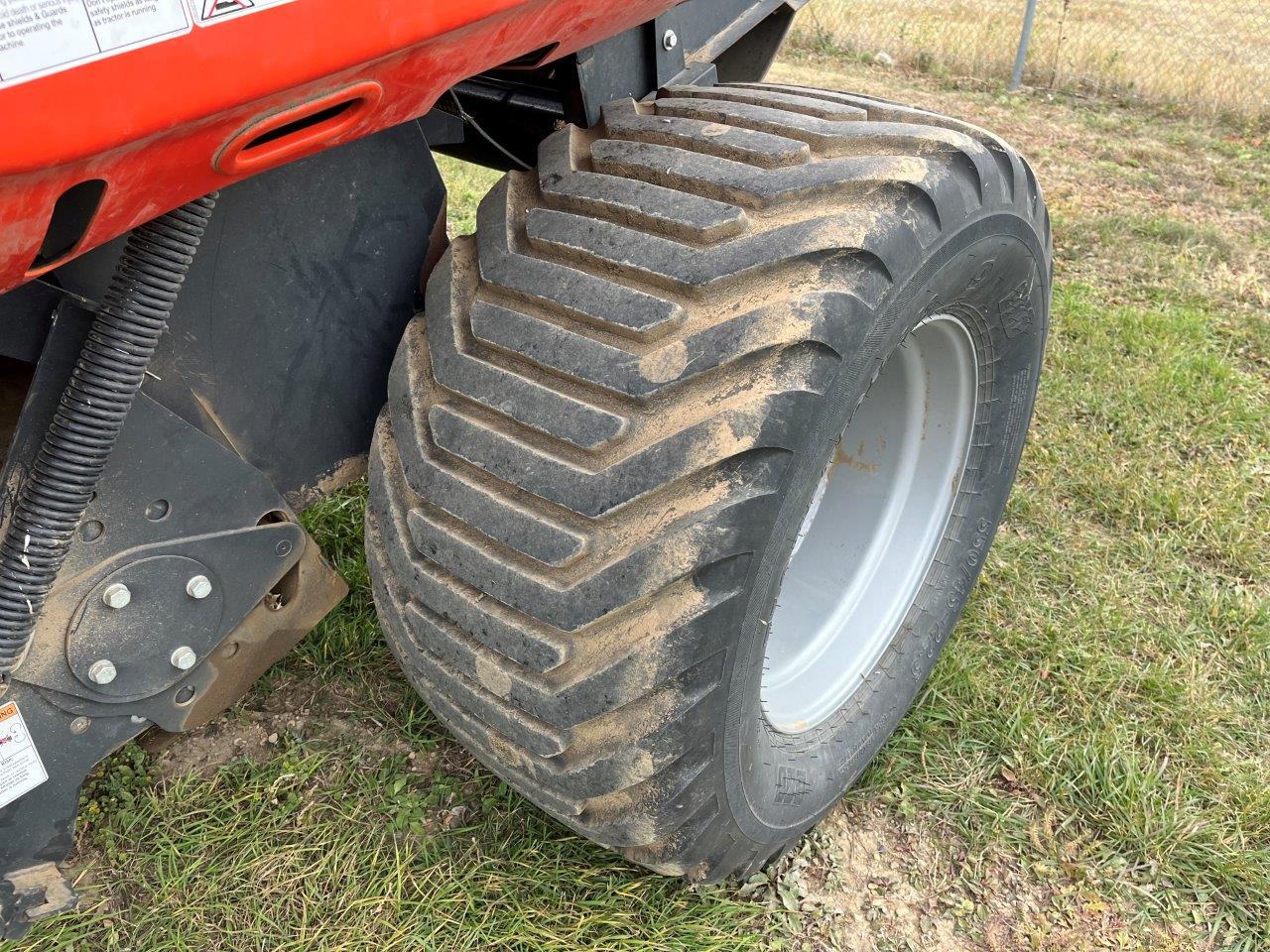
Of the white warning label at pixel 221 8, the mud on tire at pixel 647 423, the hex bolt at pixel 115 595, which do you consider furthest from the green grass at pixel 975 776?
the white warning label at pixel 221 8

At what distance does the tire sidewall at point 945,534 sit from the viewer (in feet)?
4.50

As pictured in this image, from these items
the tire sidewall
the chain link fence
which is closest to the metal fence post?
the chain link fence

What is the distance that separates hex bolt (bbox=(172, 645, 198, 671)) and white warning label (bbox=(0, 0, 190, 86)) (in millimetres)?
859

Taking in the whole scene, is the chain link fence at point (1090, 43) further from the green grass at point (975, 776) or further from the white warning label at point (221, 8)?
the white warning label at point (221, 8)

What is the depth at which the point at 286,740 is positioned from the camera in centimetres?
200

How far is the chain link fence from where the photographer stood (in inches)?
263

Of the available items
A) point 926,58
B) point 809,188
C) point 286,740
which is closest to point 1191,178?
point 926,58

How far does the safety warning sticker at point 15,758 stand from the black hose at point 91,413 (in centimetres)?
7

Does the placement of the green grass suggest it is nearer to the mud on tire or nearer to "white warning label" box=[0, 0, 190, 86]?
the mud on tire

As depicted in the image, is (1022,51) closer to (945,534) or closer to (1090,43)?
(1090,43)

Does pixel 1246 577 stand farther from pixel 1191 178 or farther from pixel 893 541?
pixel 1191 178

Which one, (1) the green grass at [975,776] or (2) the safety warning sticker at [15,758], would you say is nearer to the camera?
(2) the safety warning sticker at [15,758]

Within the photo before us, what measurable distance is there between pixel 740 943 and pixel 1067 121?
5.82 meters

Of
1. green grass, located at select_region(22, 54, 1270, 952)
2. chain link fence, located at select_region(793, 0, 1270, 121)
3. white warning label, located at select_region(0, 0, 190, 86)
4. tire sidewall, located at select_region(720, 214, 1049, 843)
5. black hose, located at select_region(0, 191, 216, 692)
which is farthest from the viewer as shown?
chain link fence, located at select_region(793, 0, 1270, 121)
